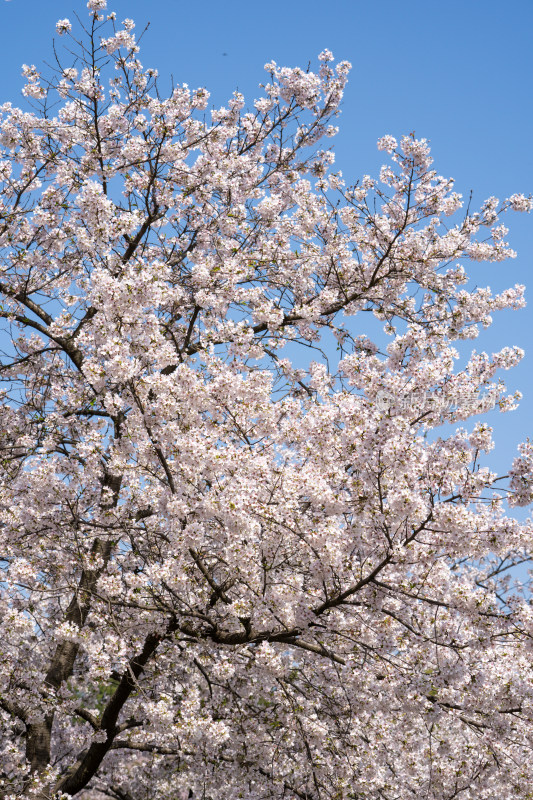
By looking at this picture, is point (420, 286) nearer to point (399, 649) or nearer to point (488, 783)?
point (399, 649)

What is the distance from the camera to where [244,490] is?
6.52 meters

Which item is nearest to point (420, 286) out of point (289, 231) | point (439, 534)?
point (289, 231)

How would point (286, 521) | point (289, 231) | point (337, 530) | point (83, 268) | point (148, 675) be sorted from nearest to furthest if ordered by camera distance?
point (337, 530)
point (286, 521)
point (148, 675)
point (83, 268)
point (289, 231)

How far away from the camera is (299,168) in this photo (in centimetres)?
1236

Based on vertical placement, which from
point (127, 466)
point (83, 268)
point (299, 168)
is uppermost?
point (299, 168)

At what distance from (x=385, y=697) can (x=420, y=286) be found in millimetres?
6186

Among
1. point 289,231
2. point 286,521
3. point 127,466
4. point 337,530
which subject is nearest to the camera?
point 337,530

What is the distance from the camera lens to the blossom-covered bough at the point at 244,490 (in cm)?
678

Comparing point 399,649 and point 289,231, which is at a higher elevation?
point 289,231

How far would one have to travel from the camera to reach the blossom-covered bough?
22.2ft

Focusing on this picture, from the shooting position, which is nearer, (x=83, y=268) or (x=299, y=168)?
(x=83, y=268)

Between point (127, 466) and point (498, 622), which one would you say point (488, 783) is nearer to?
point (498, 622)

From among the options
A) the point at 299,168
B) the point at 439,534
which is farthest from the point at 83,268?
the point at 439,534

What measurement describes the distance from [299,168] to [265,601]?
8.24 metres
